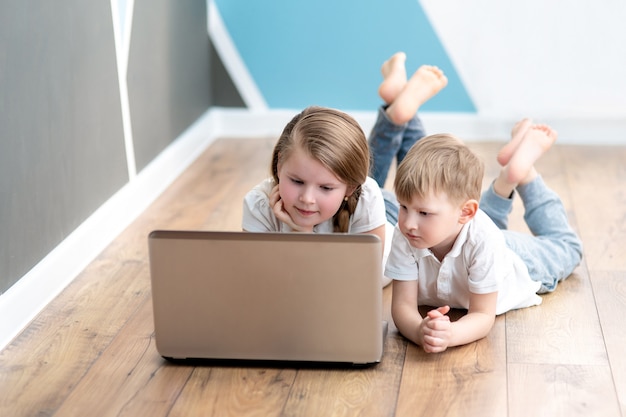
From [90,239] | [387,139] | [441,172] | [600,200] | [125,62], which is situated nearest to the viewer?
[441,172]

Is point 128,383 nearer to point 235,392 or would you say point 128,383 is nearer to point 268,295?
point 235,392

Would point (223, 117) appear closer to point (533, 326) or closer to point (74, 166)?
point (74, 166)

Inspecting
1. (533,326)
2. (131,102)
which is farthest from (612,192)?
(131,102)

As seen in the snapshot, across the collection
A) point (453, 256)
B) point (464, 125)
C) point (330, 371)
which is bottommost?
point (464, 125)

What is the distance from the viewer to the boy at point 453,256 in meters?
1.57

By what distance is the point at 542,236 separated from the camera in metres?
2.00

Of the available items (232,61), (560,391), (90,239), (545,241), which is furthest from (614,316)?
(232,61)

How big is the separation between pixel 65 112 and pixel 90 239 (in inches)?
12.9

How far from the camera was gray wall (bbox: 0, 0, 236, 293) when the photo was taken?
1701 mm

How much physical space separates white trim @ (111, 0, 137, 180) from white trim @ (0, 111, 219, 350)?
79mm

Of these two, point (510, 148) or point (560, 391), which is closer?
point (560, 391)

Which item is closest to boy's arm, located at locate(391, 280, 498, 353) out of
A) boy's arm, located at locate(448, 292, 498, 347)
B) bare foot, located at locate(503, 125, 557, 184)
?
boy's arm, located at locate(448, 292, 498, 347)

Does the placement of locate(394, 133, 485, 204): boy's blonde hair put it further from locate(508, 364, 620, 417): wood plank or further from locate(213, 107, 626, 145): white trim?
locate(213, 107, 626, 145): white trim

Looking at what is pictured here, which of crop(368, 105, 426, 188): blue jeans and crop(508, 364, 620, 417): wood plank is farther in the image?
crop(368, 105, 426, 188): blue jeans
